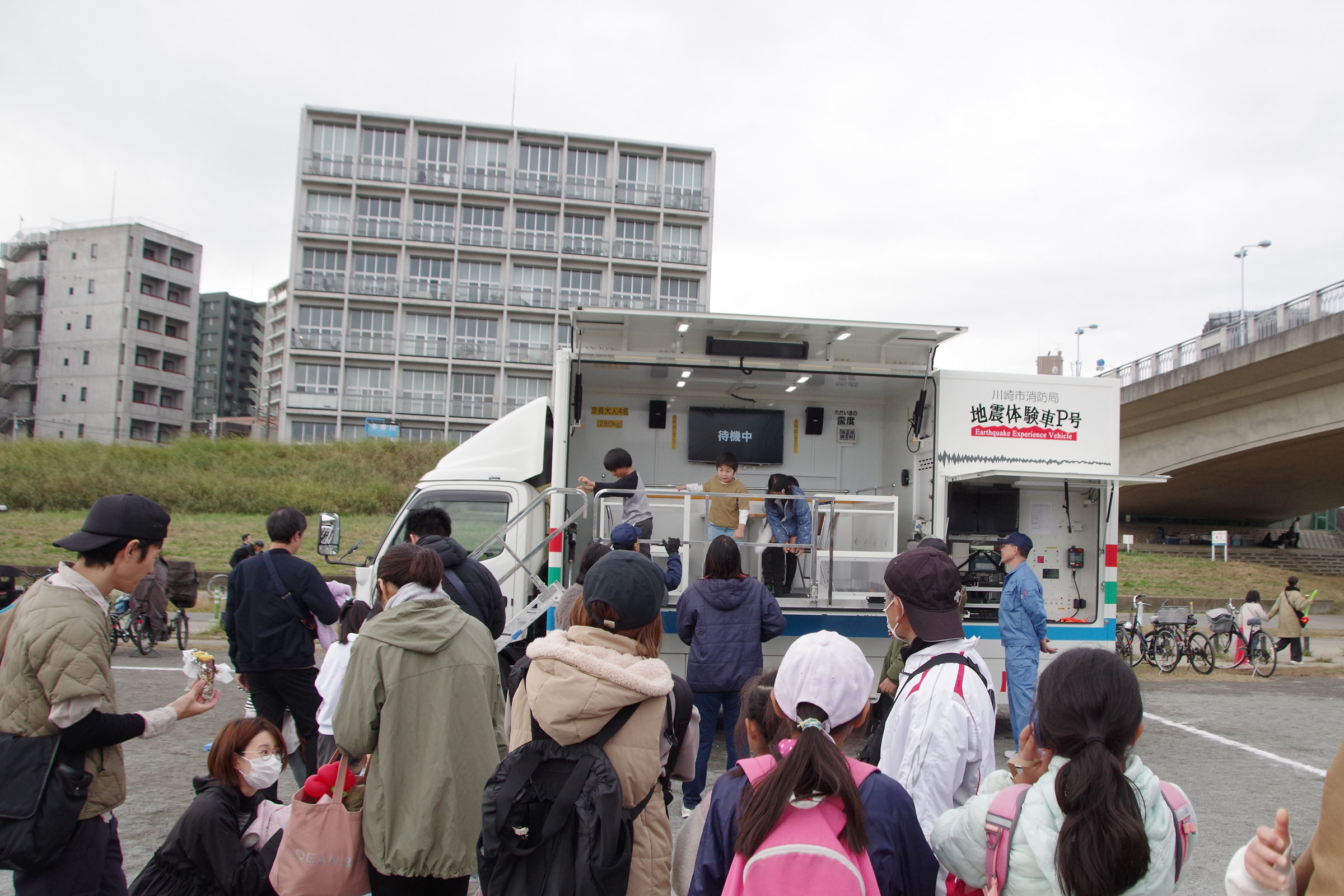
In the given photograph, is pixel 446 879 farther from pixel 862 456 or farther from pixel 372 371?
pixel 372 371

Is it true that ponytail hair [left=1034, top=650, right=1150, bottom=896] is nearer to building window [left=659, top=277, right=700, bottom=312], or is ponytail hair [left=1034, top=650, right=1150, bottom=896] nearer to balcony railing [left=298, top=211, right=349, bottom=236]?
building window [left=659, top=277, right=700, bottom=312]

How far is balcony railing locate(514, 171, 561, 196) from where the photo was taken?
57188 mm

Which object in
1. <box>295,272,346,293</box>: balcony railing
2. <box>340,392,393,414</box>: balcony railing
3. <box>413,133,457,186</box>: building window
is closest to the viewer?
<box>340,392,393,414</box>: balcony railing

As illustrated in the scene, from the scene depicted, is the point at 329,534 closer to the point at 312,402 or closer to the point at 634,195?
the point at 312,402

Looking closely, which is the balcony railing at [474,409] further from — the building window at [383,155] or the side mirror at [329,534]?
the side mirror at [329,534]

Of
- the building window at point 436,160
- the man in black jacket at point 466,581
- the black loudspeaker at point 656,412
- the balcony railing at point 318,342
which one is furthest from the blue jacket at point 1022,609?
the building window at point 436,160

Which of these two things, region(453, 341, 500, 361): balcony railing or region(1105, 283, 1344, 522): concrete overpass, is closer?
region(1105, 283, 1344, 522): concrete overpass

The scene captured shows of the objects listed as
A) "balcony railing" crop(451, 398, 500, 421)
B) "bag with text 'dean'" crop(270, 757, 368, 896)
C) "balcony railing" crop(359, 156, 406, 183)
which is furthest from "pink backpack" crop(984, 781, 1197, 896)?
"balcony railing" crop(359, 156, 406, 183)

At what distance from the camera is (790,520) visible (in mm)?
7430

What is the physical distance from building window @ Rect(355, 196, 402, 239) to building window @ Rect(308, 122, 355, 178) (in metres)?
2.11

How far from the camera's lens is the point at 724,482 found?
7.75 metres

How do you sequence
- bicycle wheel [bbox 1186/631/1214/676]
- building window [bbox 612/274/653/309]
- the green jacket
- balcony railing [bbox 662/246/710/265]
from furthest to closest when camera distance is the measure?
balcony railing [bbox 662/246/710/265]
building window [bbox 612/274/653/309]
bicycle wheel [bbox 1186/631/1214/676]
the green jacket

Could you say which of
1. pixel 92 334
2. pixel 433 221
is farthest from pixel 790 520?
pixel 92 334

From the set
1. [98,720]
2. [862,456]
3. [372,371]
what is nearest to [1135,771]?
[98,720]
